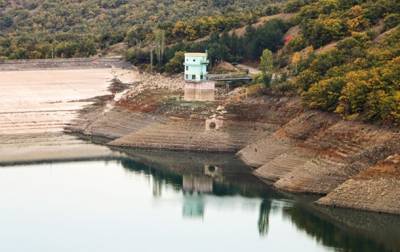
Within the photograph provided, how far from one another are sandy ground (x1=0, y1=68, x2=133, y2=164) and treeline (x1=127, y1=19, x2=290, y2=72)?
506cm

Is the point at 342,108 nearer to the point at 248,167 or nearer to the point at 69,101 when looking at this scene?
the point at 248,167

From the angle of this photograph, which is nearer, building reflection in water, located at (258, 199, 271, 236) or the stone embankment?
building reflection in water, located at (258, 199, 271, 236)

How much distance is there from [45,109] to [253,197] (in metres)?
30.1

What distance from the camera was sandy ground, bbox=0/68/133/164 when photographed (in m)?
70.4

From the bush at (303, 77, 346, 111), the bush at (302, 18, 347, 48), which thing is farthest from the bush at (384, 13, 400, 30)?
the bush at (303, 77, 346, 111)

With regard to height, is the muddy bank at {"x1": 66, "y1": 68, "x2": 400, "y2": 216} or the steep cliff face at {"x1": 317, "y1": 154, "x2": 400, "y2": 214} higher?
the muddy bank at {"x1": 66, "y1": 68, "x2": 400, "y2": 216}

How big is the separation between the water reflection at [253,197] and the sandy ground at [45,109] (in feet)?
20.2

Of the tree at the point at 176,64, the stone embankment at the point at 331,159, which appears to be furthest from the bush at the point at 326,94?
the tree at the point at 176,64

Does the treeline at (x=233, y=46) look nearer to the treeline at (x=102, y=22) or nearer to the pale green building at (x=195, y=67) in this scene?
the treeline at (x=102, y=22)

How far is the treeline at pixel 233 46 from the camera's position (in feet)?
292

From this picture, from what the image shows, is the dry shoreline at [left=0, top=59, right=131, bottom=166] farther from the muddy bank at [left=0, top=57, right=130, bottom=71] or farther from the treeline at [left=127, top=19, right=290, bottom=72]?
the treeline at [left=127, top=19, right=290, bottom=72]

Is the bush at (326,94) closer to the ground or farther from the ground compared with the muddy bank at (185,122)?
farther from the ground

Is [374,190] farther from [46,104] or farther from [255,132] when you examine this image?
[46,104]

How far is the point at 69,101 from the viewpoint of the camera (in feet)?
276
